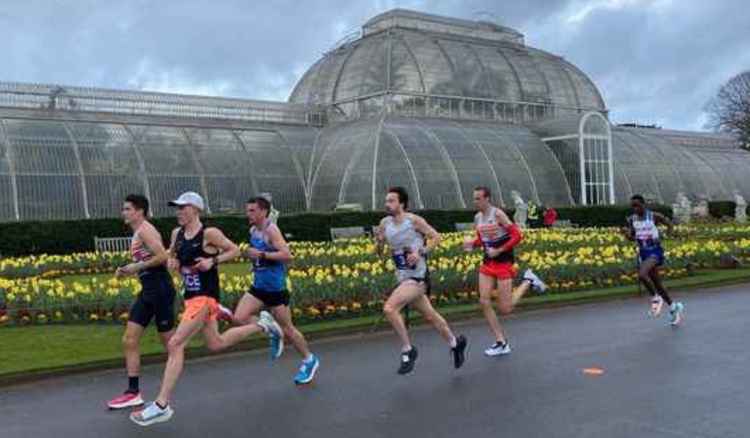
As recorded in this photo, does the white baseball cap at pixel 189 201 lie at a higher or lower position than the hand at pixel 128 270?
higher

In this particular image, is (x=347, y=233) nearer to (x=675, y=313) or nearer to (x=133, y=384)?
(x=675, y=313)

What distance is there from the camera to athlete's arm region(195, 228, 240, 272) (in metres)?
7.84

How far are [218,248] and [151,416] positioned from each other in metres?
1.55

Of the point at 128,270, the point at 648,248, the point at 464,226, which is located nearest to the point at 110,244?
the point at 464,226

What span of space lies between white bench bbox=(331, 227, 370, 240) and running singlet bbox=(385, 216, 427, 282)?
66.2 ft

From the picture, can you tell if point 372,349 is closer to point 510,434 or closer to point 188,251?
point 188,251

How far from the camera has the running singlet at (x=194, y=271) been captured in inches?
312

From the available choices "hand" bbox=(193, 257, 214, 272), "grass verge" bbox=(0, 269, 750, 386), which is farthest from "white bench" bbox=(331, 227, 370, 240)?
"hand" bbox=(193, 257, 214, 272)

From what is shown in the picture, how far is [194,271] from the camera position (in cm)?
792

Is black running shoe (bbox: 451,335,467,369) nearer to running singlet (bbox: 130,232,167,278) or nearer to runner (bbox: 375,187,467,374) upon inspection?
runner (bbox: 375,187,467,374)

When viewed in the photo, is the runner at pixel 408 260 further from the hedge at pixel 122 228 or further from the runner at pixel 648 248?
the hedge at pixel 122 228

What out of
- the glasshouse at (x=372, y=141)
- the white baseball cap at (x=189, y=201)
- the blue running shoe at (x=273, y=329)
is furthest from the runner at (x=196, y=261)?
the glasshouse at (x=372, y=141)

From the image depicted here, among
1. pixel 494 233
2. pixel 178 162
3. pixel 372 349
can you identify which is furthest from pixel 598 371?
pixel 178 162

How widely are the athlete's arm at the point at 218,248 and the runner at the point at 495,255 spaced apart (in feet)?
11.5
